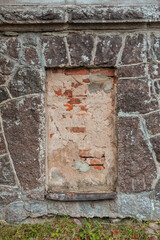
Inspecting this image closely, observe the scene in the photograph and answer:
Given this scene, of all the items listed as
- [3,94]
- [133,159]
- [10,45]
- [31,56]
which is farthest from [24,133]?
[133,159]

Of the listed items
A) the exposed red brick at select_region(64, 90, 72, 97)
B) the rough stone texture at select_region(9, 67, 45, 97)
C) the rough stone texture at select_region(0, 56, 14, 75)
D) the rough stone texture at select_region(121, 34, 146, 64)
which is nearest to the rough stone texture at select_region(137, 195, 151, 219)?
the exposed red brick at select_region(64, 90, 72, 97)

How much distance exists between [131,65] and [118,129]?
2.34 ft

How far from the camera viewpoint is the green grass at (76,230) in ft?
8.27

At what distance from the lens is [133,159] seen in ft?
8.75

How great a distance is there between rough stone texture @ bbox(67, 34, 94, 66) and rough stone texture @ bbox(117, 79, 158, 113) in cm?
48

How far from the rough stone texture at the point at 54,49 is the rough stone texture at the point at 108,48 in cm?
37

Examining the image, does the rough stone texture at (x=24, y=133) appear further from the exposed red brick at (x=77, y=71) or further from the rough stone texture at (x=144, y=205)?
the rough stone texture at (x=144, y=205)

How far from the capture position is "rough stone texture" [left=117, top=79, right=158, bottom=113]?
8.60ft

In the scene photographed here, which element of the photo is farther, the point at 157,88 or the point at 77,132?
the point at 77,132

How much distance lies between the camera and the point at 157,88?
2.62 m

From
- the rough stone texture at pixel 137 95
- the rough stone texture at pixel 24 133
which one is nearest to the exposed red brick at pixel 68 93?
the rough stone texture at pixel 24 133

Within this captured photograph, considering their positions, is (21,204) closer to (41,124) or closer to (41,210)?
(41,210)

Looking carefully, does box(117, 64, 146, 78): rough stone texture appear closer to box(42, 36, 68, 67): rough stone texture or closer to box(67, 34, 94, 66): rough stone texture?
box(67, 34, 94, 66): rough stone texture

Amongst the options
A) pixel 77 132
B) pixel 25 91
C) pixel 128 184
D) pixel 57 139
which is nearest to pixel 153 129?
pixel 128 184
